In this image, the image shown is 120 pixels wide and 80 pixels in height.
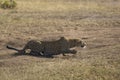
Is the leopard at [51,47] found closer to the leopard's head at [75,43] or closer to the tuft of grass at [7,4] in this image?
the leopard's head at [75,43]

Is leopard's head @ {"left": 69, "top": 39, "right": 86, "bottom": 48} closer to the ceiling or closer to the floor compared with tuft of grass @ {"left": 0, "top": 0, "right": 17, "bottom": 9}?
closer to the ceiling

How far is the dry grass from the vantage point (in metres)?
10.0

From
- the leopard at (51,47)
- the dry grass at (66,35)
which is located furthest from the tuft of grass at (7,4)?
the leopard at (51,47)

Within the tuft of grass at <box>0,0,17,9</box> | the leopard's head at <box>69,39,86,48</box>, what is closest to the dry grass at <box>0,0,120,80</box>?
the leopard's head at <box>69,39,86,48</box>

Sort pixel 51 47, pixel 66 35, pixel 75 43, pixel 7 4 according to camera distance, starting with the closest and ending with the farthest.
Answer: pixel 51 47
pixel 75 43
pixel 66 35
pixel 7 4

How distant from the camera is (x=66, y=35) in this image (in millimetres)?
16453

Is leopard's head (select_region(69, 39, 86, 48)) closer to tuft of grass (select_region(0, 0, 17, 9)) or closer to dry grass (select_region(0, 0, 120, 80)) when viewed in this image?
dry grass (select_region(0, 0, 120, 80))

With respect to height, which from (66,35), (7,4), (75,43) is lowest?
(7,4)

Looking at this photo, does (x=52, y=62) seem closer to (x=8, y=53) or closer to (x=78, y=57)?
(x=78, y=57)

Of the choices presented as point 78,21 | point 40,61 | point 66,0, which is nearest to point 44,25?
point 78,21

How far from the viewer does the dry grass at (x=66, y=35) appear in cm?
1000

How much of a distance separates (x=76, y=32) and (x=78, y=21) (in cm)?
303

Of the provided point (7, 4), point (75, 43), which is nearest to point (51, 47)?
point (75, 43)

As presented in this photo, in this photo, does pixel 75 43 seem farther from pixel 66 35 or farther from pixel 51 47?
pixel 66 35
